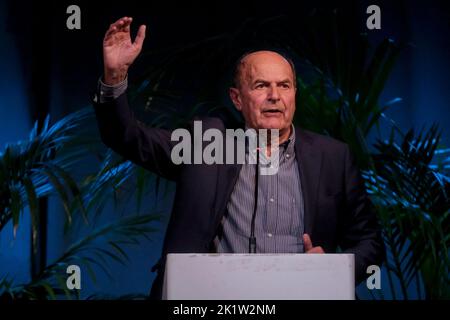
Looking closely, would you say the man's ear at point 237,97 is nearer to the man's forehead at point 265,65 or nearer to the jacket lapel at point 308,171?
the man's forehead at point 265,65

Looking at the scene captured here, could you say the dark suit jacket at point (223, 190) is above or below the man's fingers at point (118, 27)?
below

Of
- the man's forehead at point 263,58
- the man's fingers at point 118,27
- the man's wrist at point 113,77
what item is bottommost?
the man's wrist at point 113,77

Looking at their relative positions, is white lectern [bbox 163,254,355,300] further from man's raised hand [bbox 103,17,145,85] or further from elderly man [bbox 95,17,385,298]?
man's raised hand [bbox 103,17,145,85]

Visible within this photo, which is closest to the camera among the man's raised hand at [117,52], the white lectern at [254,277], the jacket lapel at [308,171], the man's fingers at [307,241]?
the white lectern at [254,277]

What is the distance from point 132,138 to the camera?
2908 mm

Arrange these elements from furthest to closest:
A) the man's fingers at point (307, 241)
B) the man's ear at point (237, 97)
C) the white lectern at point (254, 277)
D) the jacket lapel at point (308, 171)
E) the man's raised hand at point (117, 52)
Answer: the man's ear at point (237, 97), the jacket lapel at point (308, 171), the man's raised hand at point (117, 52), the man's fingers at point (307, 241), the white lectern at point (254, 277)

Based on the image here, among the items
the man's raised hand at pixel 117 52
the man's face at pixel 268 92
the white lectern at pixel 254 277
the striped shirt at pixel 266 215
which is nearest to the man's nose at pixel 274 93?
the man's face at pixel 268 92

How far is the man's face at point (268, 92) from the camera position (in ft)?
9.95

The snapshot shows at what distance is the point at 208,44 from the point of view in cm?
377

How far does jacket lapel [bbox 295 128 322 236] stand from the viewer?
2.87 metres

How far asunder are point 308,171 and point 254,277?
0.87m

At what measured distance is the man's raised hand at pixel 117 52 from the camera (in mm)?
2760

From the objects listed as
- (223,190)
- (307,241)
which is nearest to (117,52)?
(223,190)

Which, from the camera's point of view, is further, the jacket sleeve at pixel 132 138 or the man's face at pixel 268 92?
the man's face at pixel 268 92
